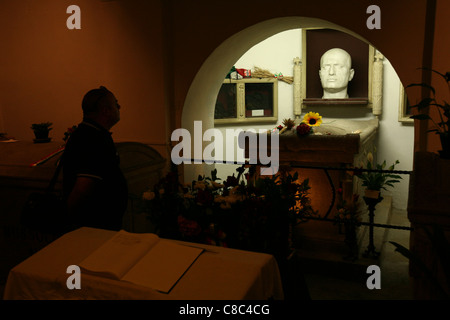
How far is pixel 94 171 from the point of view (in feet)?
7.61

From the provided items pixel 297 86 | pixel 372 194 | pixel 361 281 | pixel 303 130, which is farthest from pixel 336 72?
pixel 361 281

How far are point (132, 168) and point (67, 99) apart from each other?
8.73 feet

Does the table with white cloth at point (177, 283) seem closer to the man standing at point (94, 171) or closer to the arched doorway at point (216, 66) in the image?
the man standing at point (94, 171)

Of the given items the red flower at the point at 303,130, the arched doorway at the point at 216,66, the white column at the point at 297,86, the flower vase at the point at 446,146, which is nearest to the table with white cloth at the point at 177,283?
the flower vase at the point at 446,146

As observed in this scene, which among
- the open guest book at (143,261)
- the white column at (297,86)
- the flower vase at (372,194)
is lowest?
the flower vase at (372,194)

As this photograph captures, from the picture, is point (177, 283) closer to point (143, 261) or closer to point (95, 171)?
point (143, 261)

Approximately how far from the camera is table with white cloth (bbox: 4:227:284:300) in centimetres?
146

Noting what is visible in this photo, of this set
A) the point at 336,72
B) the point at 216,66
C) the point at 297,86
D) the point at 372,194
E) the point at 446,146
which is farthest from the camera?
the point at 297,86

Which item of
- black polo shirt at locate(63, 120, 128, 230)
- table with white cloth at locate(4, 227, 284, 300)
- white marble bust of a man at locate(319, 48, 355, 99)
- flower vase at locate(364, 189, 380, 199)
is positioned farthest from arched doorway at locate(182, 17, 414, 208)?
table with white cloth at locate(4, 227, 284, 300)

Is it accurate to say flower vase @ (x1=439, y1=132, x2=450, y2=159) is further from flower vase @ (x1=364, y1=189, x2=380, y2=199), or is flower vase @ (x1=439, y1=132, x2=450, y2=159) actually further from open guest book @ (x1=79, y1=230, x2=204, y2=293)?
flower vase @ (x1=364, y1=189, x2=380, y2=199)

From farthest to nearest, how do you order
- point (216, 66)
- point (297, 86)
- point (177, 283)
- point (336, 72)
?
point (297, 86) → point (336, 72) → point (216, 66) → point (177, 283)

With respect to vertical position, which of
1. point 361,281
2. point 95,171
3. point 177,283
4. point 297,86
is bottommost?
point 361,281

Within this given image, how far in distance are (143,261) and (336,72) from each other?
6.20m

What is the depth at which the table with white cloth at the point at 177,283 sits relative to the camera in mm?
1455
